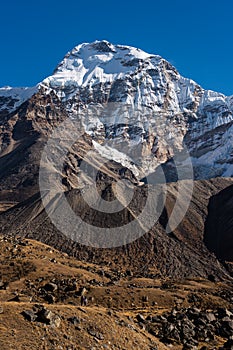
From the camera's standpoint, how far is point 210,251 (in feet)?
573

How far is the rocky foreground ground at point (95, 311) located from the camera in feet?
133

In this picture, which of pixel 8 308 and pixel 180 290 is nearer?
pixel 8 308

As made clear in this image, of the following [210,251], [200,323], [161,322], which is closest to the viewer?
[161,322]

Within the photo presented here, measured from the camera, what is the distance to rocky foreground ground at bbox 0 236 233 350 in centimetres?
4059

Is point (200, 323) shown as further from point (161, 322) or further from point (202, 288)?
point (202, 288)

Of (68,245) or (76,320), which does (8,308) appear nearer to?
(76,320)

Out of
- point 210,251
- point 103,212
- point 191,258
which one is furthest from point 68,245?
point 210,251

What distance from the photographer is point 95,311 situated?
47531mm

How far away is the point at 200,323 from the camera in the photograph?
197 ft

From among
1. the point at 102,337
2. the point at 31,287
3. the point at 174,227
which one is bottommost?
the point at 31,287

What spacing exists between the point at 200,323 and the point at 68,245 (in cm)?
10161

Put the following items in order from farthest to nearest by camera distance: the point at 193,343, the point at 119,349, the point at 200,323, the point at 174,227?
the point at 174,227, the point at 200,323, the point at 193,343, the point at 119,349

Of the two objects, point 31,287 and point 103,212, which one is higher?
→ point 103,212

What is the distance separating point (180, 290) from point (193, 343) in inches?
1637
